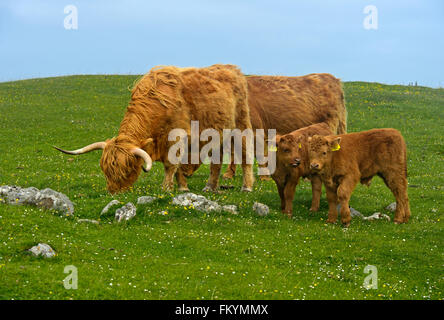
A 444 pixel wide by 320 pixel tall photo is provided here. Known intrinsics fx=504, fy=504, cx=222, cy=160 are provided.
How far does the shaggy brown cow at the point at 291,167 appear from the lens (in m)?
14.0

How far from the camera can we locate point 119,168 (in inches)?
Result: 552

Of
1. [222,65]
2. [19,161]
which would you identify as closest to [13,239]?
[222,65]

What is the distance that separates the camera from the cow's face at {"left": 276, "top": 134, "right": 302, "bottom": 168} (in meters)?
13.8

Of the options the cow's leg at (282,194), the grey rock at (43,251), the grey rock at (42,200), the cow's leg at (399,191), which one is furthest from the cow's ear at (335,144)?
the grey rock at (43,251)

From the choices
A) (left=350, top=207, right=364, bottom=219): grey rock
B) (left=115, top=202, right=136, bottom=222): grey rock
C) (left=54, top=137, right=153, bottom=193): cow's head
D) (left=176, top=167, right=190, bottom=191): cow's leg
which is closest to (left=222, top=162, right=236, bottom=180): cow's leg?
(left=176, top=167, right=190, bottom=191): cow's leg

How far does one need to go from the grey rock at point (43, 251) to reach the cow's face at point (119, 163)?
4.18 meters

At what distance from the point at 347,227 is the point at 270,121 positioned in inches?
248

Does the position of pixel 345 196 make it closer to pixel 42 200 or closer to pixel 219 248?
pixel 219 248

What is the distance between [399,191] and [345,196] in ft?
5.52

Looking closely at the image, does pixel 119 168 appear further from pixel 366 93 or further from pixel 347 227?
pixel 366 93

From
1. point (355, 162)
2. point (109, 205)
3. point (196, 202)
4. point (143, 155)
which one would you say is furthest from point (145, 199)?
point (355, 162)

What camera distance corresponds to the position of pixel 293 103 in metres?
18.8

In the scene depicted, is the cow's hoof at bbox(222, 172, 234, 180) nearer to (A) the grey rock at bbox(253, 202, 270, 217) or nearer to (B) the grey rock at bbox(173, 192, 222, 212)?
(A) the grey rock at bbox(253, 202, 270, 217)

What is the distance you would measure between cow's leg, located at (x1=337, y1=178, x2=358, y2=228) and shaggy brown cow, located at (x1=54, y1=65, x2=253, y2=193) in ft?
14.8
